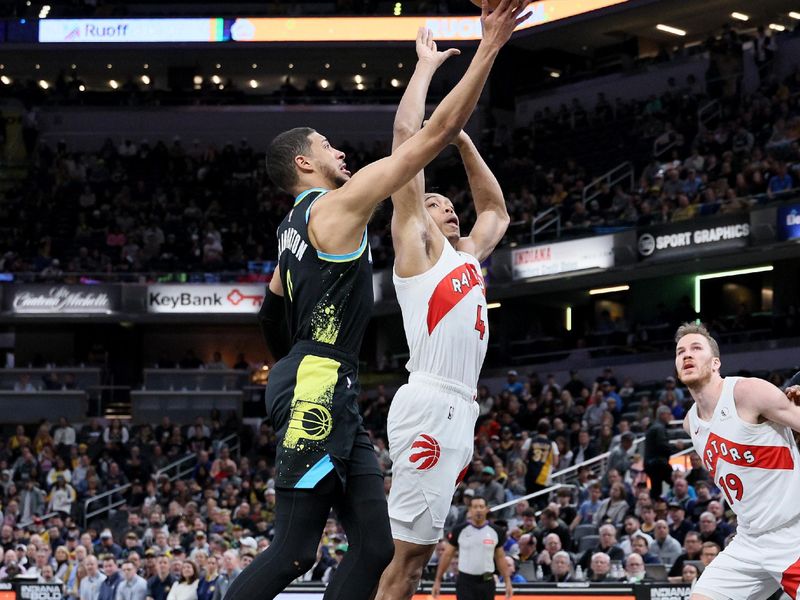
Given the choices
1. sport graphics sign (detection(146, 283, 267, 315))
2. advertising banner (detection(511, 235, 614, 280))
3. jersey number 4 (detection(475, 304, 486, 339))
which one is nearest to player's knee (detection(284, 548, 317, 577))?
jersey number 4 (detection(475, 304, 486, 339))

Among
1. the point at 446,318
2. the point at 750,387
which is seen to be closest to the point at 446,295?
the point at 446,318

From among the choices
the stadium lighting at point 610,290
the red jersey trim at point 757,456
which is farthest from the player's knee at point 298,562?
the stadium lighting at point 610,290

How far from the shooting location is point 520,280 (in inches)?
1300

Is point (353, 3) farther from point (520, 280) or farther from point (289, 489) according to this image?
point (289, 489)

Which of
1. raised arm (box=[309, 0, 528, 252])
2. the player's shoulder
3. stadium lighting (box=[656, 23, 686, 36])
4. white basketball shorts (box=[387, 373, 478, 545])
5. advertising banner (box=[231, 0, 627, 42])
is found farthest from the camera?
advertising banner (box=[231, 0, 627, 42])

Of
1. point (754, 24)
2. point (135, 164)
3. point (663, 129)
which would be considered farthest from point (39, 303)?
point (754, 24)

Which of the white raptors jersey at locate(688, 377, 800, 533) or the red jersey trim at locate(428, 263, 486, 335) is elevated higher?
the red jersey trim at locate(428, 263, 486, 335)

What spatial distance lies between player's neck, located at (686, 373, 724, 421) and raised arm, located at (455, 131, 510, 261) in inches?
61.7

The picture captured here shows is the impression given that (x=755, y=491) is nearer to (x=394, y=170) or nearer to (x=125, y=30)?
(x=394, y=170)

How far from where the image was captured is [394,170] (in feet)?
17.2

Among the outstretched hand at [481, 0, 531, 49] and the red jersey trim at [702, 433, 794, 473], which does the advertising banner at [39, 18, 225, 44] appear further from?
the outstretched hand at [481, 0, 531, 49]

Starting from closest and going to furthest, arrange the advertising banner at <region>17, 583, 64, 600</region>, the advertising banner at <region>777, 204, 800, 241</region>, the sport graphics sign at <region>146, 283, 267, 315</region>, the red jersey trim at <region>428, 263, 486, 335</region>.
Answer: the red jersey trim at <region>428, 263, 486, 335</region>, the advertising banner at <region>17, 583, 64, 600</region>, the advertising banner at <region>777, 204, 800, 241</region>, the sport graphics sign at <region>146, 283, 267, 315</region>

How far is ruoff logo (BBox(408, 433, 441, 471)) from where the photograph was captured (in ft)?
22.7

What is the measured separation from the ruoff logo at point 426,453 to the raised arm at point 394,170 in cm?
186
